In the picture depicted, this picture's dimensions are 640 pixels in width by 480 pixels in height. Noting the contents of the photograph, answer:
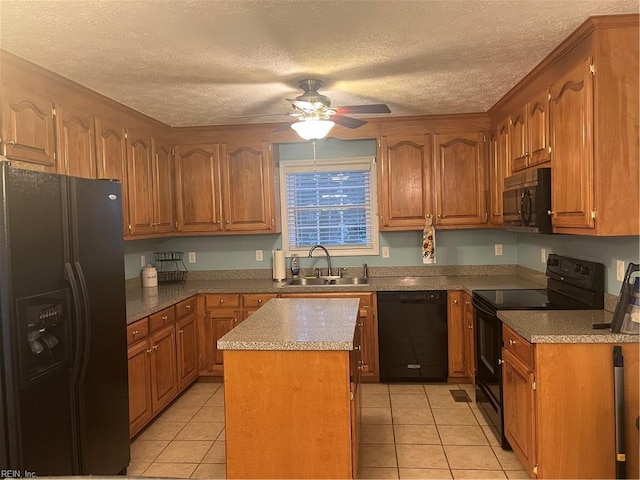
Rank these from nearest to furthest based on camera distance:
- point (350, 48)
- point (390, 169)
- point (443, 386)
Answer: point (350, 48) < point (443, 386) < point (390, 169)

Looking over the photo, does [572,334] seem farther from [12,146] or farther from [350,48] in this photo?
[12,146]

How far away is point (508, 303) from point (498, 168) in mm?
1378

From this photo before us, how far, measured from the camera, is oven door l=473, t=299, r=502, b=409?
9.54ft

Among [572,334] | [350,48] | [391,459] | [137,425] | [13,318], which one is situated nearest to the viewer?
[13,318]

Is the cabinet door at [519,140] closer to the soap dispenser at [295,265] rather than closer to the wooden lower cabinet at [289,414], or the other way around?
the wooden lower cabinet at [289,414]

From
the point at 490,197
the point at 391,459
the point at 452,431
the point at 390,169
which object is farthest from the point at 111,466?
the point at 490,197

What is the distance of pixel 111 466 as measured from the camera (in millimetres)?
2510

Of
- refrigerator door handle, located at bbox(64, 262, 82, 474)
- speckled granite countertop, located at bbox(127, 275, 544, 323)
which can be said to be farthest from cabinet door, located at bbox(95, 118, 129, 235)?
refrigerator door handle, located at bbox(64, 262, 82, 474)

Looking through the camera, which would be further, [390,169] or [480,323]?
[390,169]

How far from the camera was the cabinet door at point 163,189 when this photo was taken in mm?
4090

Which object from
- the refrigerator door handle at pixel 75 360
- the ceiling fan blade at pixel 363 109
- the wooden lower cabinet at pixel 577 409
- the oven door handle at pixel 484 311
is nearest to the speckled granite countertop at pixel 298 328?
the refrigerator door handle at pixel 75 360

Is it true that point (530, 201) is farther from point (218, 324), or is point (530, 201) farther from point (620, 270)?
point (218, 324)

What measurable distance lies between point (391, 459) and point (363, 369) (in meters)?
1.28

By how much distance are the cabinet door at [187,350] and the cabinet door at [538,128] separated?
2927 mm
